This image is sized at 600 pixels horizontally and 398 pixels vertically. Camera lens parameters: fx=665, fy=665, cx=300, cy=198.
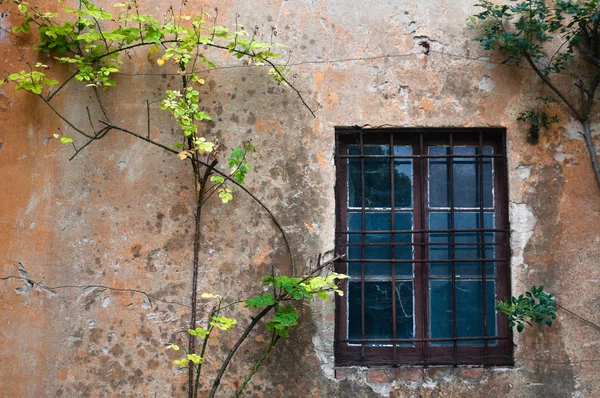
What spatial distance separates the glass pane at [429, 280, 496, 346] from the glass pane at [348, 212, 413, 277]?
Result: 211 millimetres

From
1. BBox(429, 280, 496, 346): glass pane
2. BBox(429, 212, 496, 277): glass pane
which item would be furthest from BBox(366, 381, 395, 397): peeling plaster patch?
BBox(429, 212, 496, 277): glass pane

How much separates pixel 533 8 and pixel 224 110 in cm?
184

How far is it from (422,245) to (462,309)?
1.43 ft

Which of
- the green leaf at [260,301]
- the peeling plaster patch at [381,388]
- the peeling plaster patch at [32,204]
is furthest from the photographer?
the peeling plaster patch at [32,204]

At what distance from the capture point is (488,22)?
384 cm

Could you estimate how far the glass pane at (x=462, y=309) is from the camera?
12.4ft

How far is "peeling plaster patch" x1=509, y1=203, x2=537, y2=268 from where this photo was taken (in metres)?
3.72

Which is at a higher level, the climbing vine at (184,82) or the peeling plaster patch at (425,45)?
the peeling plaster patch at (425,45)

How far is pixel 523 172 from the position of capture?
12.4ft

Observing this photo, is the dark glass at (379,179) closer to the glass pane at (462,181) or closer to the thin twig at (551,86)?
the glass pane at (462,181)

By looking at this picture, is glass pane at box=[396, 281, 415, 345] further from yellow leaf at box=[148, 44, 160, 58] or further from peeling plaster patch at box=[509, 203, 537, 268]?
yellow leaf at box=[148, 44, 160, 58]

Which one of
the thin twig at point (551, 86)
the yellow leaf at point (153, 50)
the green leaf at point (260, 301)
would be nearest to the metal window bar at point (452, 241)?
the thin twig at point (551, 86)

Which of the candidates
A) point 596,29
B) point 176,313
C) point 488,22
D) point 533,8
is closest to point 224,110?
point 176,313

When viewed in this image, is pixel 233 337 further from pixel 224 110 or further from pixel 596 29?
pixel 596 29
